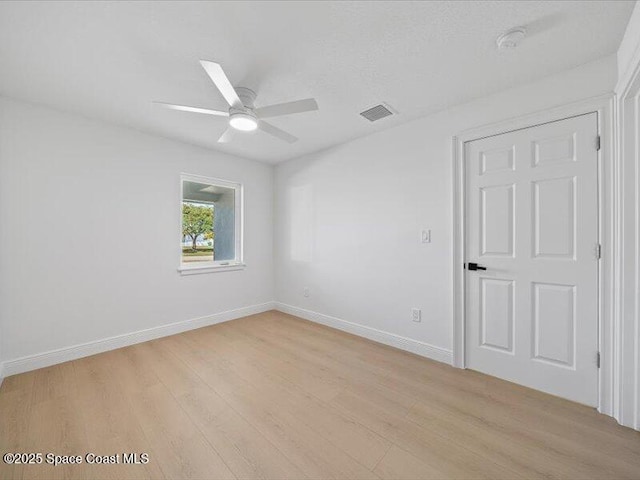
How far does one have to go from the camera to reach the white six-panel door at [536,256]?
1.90 meters

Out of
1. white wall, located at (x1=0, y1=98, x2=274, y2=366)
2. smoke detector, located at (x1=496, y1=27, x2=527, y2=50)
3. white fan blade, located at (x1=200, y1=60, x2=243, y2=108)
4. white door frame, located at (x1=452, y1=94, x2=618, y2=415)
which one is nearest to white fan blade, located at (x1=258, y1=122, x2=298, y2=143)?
white fan blade, located at (x1=200, y1=60, x2=243, y2=108)

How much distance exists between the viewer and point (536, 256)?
2100 mm

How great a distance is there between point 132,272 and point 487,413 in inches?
142

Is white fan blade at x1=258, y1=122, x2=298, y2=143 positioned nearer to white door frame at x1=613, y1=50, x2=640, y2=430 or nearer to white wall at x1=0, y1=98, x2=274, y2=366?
white wall at x1=0, y1=98, x2=274, y2=366

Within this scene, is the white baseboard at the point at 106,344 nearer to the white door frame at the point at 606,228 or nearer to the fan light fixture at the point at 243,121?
the fan light fixture at the point at 243,121

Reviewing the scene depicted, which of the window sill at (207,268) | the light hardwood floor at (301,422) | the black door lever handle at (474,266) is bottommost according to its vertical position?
the light hardwood floor at (301,422)

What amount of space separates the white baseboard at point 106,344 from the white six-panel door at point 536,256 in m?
3.11

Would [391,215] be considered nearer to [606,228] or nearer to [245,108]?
[606,228]

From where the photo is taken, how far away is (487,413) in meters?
1.81

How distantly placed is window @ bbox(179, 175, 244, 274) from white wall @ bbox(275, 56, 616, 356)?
2.86 ft

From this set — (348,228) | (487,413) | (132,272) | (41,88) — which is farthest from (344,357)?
(41,88)

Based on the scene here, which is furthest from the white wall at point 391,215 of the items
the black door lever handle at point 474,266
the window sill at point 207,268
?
the window sill at point 207,268

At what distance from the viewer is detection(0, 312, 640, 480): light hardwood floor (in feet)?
4.58

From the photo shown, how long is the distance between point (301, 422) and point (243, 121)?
2226mm
